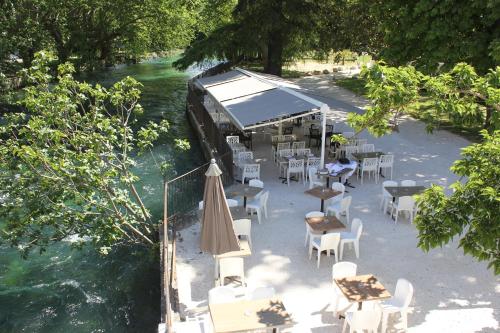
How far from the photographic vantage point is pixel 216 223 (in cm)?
990

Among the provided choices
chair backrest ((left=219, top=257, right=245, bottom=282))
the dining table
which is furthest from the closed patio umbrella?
the dining table

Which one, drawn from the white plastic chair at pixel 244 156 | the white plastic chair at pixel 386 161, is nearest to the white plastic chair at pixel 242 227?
the white plastic chair at pixel 244 156

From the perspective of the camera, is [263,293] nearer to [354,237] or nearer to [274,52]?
[354,237]

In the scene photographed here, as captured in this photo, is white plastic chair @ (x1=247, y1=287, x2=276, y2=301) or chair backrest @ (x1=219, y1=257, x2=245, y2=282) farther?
chair backrest @ (x1=219, y1=257, x2=245, y2=282)

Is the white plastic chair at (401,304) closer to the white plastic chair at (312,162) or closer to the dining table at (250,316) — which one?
the dining table at (250,316)

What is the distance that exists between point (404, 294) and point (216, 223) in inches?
151

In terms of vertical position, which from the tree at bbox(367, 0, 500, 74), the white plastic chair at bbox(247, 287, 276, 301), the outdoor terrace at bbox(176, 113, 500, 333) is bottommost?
the outdoor terrace at bbox(176, 113, 500, 333)

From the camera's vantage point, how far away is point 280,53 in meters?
32.1

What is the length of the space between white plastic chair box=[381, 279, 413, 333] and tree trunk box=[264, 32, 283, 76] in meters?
24.8

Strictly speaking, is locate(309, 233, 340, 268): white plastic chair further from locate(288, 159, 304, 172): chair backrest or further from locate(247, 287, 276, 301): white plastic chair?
locate(288, 159, 304, 172): chair backrest

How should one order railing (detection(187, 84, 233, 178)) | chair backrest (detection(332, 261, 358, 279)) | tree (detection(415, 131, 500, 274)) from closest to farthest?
1. tree (detection(415, 131, 500, 274))
2. chair backrest (detection(332, 261, 358, 279))
3. railing (detection(187, 84, 233, 178))

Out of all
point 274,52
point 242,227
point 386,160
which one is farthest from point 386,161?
point 274,52

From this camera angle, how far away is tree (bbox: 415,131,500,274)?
579 centimetres

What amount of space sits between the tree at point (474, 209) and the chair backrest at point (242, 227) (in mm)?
5413
